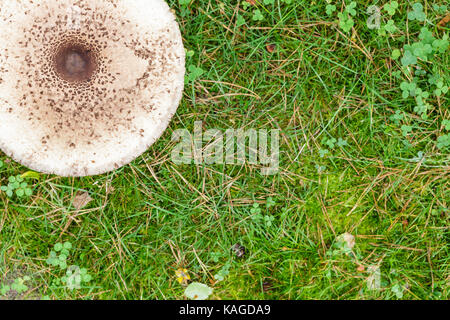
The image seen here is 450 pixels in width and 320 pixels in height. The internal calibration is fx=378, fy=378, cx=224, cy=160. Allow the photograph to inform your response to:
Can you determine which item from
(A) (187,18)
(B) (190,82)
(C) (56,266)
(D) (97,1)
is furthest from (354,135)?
(C) (56,266)

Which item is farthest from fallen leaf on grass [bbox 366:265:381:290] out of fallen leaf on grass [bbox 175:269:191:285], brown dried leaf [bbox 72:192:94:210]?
brown dried leaf [bbox 72:192:94:210]

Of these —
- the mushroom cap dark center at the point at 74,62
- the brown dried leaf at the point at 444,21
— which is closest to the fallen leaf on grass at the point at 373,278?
the brown dried leaf at the point at 444,21

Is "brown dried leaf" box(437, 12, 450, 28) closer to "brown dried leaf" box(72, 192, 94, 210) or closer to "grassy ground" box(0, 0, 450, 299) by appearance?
"grassy ground" box(0, 0, 450, 299)

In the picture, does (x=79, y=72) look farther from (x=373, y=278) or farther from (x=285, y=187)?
(x=373, y=278)

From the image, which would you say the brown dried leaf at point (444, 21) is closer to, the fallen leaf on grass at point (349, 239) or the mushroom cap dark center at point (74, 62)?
the fallen leaf on grass at point (349, 239)

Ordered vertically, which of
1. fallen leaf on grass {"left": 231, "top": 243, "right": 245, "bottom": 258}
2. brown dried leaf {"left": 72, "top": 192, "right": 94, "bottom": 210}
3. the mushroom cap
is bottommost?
fallen leaf on grass {"left": 231, "top": 243, "right": 245, "bottom": 258}
